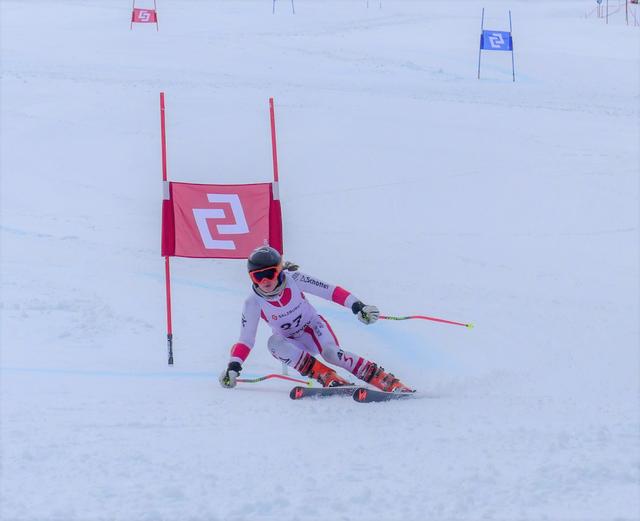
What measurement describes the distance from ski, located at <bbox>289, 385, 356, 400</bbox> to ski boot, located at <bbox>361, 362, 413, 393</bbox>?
0.65 feet

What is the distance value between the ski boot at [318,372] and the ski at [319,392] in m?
0.12

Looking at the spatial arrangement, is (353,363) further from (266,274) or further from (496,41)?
(496,41)

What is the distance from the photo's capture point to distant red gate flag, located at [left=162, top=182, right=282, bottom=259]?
21.5 feet

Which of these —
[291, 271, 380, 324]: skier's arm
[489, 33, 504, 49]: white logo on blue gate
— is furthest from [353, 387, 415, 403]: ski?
[489, 33, 504, 49]: white logo on blue gate

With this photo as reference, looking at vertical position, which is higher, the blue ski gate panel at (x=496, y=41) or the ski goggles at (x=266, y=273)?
the blue ski gate panel at (x=496, y=41)

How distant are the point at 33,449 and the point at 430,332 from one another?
3957 millimetres

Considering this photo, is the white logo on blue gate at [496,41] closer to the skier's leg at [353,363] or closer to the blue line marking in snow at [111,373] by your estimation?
the skier's leg at [353,363]

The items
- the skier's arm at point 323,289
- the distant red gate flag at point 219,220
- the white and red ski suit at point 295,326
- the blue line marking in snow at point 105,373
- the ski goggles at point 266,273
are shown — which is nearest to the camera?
the ski goggles at point 266,273

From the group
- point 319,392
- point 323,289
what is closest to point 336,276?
point 323,289

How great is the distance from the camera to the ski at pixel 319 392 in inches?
220

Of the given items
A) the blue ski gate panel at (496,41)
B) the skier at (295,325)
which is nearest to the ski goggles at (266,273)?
the skier at (295,325)

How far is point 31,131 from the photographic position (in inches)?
529

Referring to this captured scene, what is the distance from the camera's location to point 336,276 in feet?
29.3

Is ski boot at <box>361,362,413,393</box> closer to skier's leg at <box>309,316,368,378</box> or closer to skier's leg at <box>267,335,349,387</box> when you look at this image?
skier's leg at <box>309,316,368,378</box>
